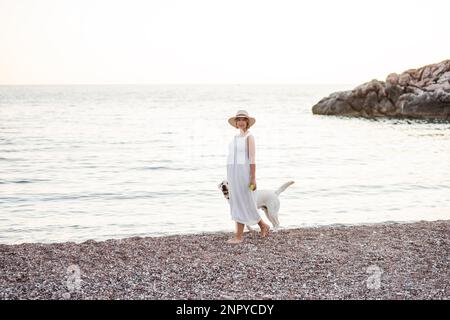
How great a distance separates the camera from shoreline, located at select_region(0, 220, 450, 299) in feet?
20.2

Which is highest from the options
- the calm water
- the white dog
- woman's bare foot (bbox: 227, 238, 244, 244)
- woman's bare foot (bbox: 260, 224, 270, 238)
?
the white dog

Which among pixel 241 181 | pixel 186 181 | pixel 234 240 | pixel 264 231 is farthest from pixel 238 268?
pixel 186 181

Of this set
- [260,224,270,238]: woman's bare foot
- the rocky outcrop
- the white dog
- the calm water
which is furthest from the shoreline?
the rocky outcrop

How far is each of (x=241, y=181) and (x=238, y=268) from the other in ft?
5.64

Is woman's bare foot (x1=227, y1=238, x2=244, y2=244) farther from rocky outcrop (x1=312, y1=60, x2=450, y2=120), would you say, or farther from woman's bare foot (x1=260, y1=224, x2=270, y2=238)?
rocky outcrop (x1=312, y1=60, x2=450, y2=120)

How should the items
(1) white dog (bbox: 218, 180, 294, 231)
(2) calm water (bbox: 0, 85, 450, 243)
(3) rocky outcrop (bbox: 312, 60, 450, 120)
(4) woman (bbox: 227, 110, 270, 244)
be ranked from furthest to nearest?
(3) rocky outcrop (bbox: 312, 60, 450, 120) → (2) calm water (bbox: 0, 85, 450, 243) → (1) white dog (bbox: 218, 180, 294, 231) → (4) woman (bbox: 227, 110, 270, 244)

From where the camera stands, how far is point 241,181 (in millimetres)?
8297

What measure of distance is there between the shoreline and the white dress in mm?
442

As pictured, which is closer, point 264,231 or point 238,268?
point 238,268

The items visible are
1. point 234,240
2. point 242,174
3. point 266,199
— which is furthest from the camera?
point 266,199

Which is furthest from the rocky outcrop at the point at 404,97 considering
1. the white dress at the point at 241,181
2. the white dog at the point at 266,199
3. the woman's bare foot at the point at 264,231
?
the white dress at the point at 241,181

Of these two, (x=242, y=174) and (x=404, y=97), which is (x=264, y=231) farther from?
(x=404, y=97)

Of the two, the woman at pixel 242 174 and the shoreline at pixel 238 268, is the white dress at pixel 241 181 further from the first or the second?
the shoreline at pixel 238 268
